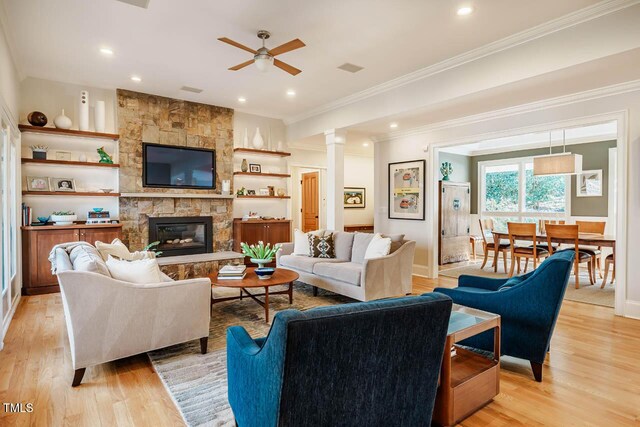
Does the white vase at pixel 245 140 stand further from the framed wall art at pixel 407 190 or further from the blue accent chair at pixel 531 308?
the blue accent chair at pixel 531 308

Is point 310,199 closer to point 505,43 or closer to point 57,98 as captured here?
point 57,98

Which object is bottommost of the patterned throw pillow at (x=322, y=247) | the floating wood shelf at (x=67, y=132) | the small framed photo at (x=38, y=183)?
the patterned throw pillow at (x=322, y=247)

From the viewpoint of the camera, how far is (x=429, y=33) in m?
3.59

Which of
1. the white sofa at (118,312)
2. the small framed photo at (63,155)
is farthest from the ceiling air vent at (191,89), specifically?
the white sofa at (118,312)

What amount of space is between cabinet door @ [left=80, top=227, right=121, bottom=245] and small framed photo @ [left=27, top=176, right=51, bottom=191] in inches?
33.9

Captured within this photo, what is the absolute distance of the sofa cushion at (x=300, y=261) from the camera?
4.81m

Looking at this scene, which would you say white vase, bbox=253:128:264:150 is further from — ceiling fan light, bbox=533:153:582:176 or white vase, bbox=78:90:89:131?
ceiling fan light, bbox=533:153:582:176

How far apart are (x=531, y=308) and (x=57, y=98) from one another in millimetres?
6484

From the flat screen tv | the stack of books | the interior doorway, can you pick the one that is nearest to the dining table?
the interior doorway

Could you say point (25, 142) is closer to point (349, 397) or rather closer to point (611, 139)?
point (349, 397)

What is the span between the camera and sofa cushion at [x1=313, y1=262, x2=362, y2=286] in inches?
162

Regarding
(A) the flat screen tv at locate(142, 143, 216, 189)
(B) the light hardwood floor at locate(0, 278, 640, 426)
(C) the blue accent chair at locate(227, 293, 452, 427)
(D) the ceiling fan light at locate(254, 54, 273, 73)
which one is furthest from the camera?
(A) the flat screen tv at locate(142, 143, 216, 189)

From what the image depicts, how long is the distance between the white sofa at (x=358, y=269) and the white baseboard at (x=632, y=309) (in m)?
A: 2.32

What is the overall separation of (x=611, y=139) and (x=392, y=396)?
8070 millimetres
